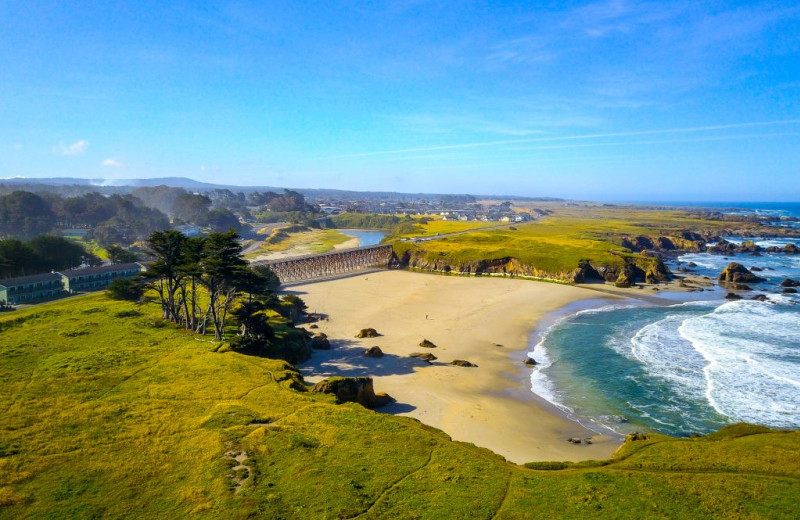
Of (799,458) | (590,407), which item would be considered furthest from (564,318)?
(799,458)

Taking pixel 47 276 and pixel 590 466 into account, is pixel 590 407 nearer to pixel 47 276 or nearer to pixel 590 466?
pixel 590 466

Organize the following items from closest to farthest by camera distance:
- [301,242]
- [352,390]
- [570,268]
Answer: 1. [352,390]
2. [570,268]
3. [301,242]

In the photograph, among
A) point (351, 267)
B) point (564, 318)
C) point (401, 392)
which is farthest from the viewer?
point (351, 267)

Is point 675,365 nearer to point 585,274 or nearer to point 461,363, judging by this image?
point 461,363

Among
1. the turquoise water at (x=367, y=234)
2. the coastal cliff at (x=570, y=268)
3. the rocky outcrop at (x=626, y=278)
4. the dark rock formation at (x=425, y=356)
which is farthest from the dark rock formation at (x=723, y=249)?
the dark rock formation at (x=425, y=356)

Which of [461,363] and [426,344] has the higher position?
[426,344]

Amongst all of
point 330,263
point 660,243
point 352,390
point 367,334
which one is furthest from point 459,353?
point 660,243
